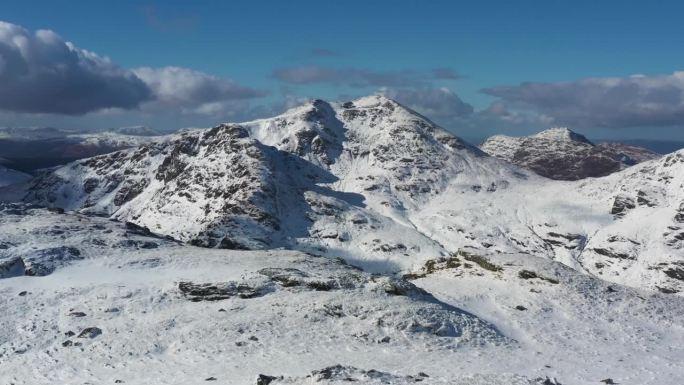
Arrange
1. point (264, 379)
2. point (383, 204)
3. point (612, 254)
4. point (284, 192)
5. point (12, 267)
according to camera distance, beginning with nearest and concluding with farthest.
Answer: point (264, 379) < point (12, 267) < point (612, 254) < point (284, 192) < point (383, 204)

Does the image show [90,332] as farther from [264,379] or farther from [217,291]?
[264,379]

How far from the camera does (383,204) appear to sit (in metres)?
168

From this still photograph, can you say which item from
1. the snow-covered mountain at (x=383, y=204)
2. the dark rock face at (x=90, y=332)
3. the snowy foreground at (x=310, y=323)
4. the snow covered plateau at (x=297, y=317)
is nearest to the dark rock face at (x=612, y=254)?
the snow-covered mountain at (x=383, y=204)

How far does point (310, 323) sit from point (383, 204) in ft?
430

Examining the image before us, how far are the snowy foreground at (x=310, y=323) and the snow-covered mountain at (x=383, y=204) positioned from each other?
67255 mm

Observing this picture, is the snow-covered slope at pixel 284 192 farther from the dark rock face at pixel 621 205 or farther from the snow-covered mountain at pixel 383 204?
the dark rock face at pixel 621 205

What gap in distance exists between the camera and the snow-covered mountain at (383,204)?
135 metres

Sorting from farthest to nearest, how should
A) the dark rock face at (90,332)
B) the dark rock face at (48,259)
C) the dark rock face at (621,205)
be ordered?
the dark rock face at (621,205), the dark rock face at (48,259), the dark rock face at (90,332)

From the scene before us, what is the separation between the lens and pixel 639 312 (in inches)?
1788

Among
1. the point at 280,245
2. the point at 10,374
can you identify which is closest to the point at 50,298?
the point at 10,374

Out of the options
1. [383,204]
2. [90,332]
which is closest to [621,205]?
[383,204]

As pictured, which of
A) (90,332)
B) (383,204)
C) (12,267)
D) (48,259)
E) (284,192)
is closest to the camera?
(90,332)

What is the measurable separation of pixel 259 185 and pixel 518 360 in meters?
122

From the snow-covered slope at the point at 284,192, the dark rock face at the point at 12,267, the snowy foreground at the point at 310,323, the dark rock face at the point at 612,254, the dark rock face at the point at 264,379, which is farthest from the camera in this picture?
the snow-covered slope at the point at 284,192
